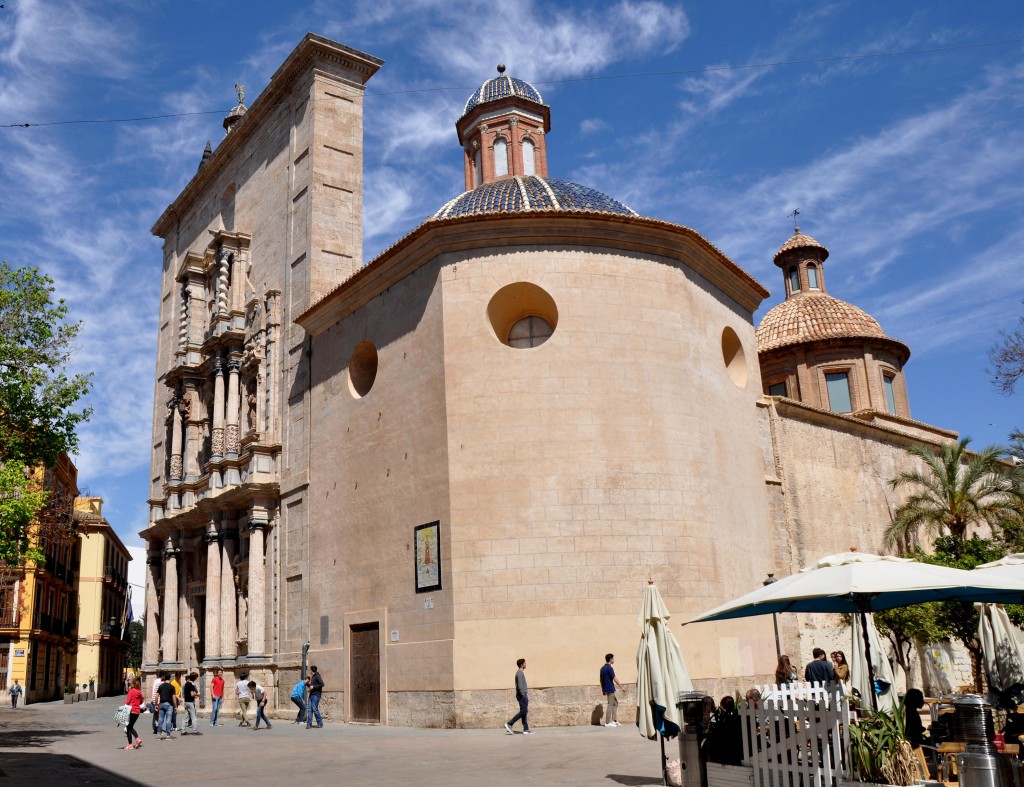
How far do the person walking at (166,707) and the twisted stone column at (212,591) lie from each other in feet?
23.0

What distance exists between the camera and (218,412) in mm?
28922

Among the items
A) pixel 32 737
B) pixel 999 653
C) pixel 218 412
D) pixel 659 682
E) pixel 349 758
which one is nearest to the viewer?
pixel 659 682

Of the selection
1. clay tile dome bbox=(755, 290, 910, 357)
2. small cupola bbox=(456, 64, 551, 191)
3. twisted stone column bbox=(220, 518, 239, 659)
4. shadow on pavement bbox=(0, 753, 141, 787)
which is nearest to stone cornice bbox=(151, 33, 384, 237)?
small cupola bbox=(456, 64, 551, 191)

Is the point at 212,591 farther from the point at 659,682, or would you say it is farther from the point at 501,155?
the point at 659,682

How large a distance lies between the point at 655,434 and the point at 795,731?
11.2 meters

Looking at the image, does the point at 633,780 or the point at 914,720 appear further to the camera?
the point at 633,780

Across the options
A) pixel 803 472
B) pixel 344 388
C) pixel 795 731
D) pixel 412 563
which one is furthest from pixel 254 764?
pixel 803 472

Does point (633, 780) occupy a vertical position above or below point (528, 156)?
below

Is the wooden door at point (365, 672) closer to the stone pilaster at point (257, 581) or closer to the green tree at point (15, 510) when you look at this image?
the stone pilaster at point (257, 581)

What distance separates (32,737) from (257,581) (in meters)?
7.15

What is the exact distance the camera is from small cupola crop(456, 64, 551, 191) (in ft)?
105

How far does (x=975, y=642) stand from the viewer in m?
21.9

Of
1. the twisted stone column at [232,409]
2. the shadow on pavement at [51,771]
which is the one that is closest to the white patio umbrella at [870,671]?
the shadow on pavement at [51,771]

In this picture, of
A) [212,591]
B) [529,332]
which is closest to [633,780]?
[529,332]
